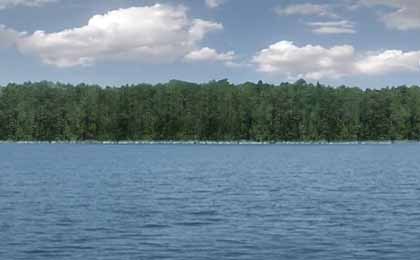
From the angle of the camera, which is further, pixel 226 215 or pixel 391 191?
pixel 391 191

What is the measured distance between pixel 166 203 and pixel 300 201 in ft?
32.6

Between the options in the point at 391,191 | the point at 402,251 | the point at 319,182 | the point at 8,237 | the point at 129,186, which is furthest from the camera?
the point at 319,182

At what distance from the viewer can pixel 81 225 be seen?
40531 millimetres

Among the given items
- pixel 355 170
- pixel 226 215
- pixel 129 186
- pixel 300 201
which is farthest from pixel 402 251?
pixel 355 170

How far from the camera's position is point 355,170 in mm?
98562

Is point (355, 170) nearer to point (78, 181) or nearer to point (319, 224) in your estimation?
point (78, 181)

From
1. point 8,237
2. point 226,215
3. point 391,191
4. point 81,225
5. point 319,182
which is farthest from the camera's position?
point 319,182

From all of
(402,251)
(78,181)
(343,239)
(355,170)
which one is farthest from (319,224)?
(355,170)

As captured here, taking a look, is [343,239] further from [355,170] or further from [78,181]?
[355,170]

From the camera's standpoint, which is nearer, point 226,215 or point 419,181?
point 226,215

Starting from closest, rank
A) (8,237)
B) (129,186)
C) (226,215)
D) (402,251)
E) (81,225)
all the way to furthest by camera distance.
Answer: (402,251) → (8,237) → (81,225) → (226,215) → (129,186)

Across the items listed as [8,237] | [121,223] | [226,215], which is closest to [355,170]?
[226,215]

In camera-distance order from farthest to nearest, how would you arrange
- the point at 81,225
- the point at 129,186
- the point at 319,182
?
the point at 319,182, the point at 129,186, the point at 81,225

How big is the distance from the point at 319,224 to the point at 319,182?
33.8 m
